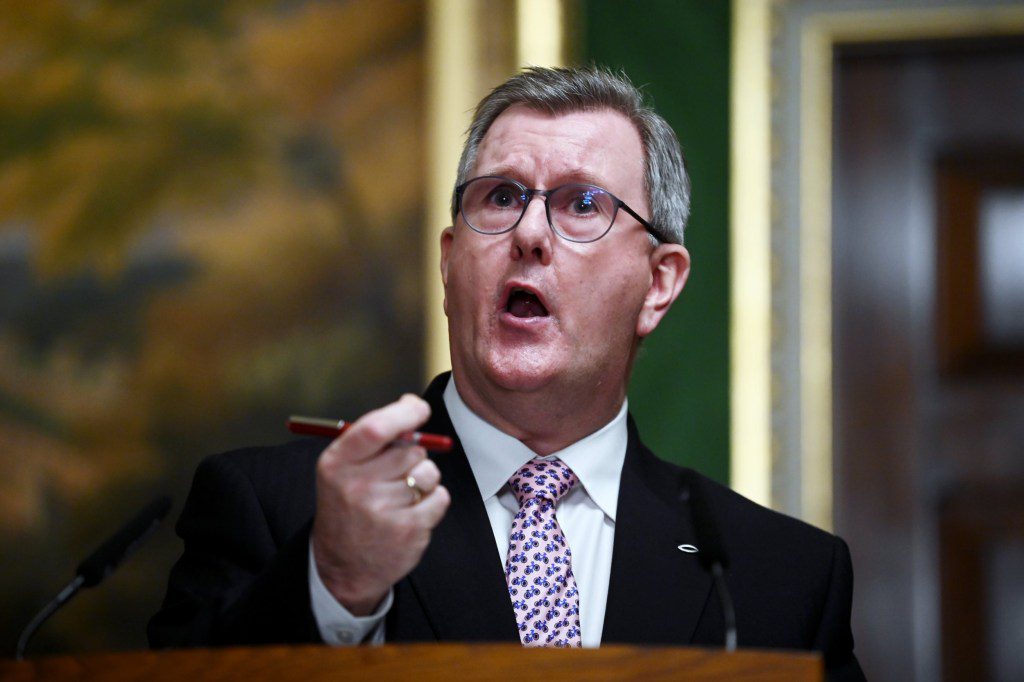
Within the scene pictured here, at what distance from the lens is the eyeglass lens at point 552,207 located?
1945 millimetres

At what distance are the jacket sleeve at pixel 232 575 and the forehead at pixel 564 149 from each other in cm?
65

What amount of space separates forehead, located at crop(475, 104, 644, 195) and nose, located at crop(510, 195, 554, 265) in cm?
7

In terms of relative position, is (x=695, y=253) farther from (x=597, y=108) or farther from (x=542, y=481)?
(x=542, y=481)

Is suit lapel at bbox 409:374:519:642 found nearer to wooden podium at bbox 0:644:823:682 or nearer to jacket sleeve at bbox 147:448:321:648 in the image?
jacket sleeve at bbox 147:448:321:648

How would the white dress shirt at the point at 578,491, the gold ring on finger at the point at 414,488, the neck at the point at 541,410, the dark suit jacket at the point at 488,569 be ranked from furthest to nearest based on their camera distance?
1. the neck at the point at 541,410
2. the white dress shirt at the point at 578,491
3. the dark suit jacket at the point at 488,569
4. the gold ring on finger at the point at 414,488

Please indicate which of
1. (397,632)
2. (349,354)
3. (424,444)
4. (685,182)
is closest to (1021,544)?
(685,182)

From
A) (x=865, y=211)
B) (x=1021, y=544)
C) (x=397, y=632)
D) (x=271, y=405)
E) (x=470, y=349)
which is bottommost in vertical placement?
(x=1021, y=544)

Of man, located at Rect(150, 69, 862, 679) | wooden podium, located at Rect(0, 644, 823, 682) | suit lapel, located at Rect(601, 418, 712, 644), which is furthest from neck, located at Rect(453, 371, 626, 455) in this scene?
wooden podium, located at Rect(0, 644, 823, 682)

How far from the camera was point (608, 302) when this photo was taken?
1.97m

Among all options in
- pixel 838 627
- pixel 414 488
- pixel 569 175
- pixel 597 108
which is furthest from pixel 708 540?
pixel 597 108

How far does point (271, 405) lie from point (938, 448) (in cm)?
166

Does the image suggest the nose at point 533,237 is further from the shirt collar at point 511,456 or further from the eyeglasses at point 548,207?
the shirt collar at point 511,456

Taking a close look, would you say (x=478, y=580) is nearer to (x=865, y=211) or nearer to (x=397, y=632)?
(x=397, y=632)

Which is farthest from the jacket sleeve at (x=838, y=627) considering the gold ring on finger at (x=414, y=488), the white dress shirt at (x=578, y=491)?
the gold ring on finger at (x=414, y=488)
